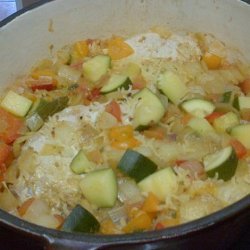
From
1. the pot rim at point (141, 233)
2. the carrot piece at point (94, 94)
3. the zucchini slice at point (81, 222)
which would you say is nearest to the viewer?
the pot rim at point (141, 233)

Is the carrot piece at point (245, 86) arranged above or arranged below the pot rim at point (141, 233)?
below

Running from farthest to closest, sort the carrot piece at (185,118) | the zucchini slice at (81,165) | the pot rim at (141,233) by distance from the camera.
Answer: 1. the carrot piece at (185,118)
2. the zucchini slice at (81,165)
3. the pot rim at (141,233)

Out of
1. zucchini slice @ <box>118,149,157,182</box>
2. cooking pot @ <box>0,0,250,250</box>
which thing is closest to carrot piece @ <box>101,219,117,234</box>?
zucchini slice @ <box>118,149,157,182</box>

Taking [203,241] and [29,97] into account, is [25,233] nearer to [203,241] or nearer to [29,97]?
[203,241]

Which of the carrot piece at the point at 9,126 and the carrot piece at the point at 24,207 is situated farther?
the carrot piece at the point at 9,126

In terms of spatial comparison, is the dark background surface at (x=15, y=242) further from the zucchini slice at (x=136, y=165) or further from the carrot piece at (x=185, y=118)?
the carrot piece at (x=185, y=118)

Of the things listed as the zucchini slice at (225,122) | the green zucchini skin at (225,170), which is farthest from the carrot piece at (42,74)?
the green zucchini skin at (225,170)

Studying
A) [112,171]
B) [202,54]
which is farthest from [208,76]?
[112,171]
